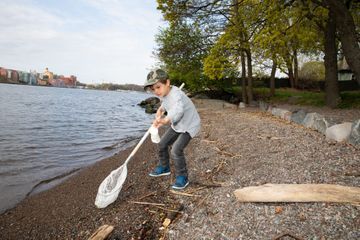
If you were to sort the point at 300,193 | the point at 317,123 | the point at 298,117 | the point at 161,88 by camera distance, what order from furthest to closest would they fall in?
the point at 298,117 < the point at 317,123 < the point at 161,88 < the point at 300,193

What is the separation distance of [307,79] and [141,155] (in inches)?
1202

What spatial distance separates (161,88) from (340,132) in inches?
172

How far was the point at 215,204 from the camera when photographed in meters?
3.84

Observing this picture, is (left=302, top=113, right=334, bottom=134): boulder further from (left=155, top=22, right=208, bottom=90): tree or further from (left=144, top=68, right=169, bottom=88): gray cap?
(left=155, top=22, right=208, bottom=90): tree

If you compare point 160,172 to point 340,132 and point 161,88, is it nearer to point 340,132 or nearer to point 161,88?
point 161,88

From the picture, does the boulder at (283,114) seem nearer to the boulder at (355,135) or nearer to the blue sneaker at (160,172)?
the boulder at (355,135)

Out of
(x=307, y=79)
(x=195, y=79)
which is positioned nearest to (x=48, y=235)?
(x=195, y=79)

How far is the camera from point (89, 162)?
827 cm

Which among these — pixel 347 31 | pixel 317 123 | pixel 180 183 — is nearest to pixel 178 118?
pixel 180 183

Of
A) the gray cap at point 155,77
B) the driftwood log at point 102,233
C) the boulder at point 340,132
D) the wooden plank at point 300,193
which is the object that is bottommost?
the driftwood log at point 102,233

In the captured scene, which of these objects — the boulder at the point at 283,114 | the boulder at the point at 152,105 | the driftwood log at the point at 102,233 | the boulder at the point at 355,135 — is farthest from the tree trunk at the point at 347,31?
the boulder at the point at 152,105

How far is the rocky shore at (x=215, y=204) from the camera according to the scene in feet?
10.3

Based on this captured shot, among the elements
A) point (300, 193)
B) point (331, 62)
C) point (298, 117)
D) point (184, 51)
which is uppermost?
point (184, 51)

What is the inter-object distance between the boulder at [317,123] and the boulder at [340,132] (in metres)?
0.59
